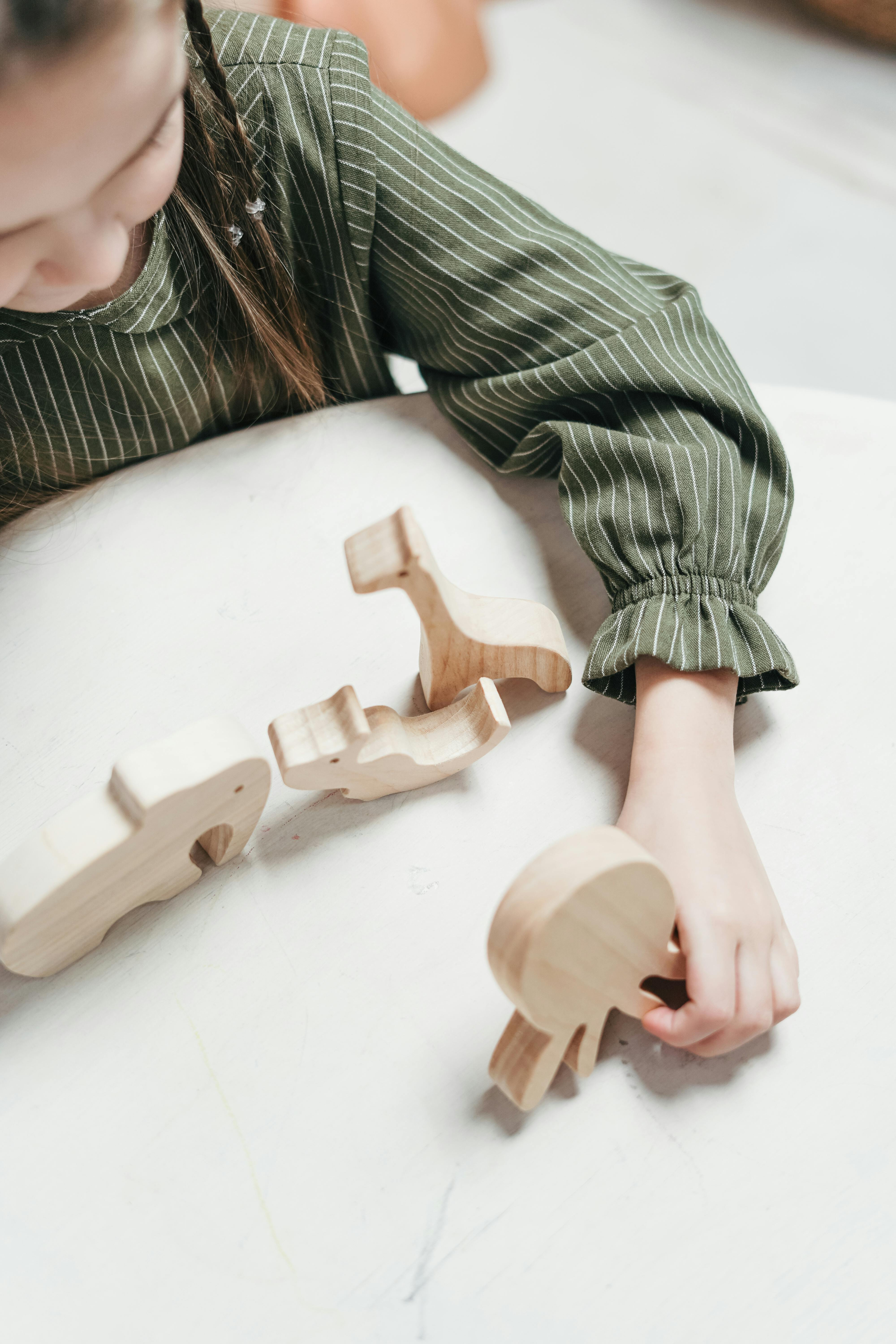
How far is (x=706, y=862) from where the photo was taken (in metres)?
0.34

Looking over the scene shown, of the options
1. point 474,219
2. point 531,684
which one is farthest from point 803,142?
point 531,684

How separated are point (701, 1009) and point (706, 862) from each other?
0.05 metres

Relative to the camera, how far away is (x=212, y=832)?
1.12 feet

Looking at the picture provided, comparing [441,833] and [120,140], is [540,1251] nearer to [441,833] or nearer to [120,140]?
[441,833]

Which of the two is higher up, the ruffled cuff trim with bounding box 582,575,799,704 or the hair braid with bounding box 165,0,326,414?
the hair braid with bounding box 165,0,326,414

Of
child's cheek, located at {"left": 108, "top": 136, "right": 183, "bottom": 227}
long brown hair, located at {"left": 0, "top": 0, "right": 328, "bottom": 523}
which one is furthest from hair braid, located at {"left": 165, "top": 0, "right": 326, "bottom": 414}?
child's cheek, located at {"left": 108, "top": 136, "right": 183, "bottom": 227}

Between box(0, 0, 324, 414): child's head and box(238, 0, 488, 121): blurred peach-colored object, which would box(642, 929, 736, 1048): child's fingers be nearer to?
box(0, 0, 324, 414): child's head

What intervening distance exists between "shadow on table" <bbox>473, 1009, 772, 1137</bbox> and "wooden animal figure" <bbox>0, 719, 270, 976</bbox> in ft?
0.43

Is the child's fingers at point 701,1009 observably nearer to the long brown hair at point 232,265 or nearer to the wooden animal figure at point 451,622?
the wooden animal figure at point 451,622

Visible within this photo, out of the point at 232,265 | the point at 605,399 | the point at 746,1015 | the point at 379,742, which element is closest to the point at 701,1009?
the point at 746,1015

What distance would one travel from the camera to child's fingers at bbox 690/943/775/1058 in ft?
1.03

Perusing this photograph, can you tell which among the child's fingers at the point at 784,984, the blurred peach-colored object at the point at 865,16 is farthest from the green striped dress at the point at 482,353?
the blurred peach-colored object at the point at 865,16

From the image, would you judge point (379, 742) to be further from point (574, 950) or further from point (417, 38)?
point (417, 38)

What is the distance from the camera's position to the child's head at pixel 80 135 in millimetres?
231
